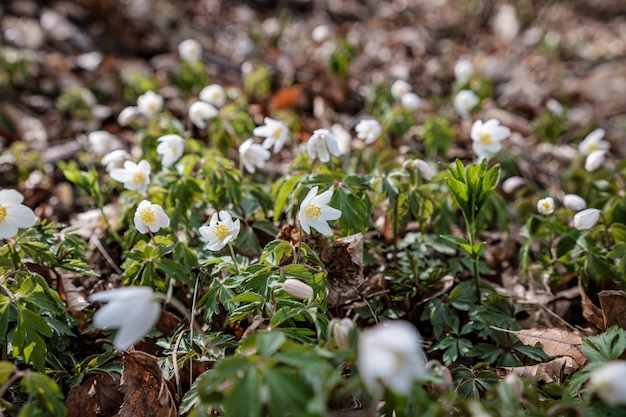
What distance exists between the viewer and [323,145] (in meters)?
2.54

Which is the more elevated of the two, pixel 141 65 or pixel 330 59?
pixel 330 59

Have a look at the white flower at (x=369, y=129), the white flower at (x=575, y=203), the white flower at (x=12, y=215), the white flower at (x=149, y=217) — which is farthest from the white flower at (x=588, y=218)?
the white flower at (x=12, y=215)

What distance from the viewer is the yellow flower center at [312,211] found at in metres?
2.09

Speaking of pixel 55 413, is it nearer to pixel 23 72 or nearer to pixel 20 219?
pixel 20 219

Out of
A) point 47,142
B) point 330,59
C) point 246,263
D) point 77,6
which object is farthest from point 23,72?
point 246,263

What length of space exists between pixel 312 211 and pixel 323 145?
1.79 feet

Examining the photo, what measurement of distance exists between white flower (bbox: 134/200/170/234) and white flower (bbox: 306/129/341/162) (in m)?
0.77

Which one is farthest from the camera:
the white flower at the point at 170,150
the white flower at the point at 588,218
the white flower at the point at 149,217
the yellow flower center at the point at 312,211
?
the white flower at the point at 170,150

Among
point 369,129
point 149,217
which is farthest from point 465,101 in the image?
point 149,217

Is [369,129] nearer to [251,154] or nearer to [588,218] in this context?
[251,154]

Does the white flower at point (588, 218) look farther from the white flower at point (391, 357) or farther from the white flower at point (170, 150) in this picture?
the white flower at point (170, 150)

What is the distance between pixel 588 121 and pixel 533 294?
3.10 meters

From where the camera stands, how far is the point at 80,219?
10.6 ft

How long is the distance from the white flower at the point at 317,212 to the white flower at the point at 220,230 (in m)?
0.28
